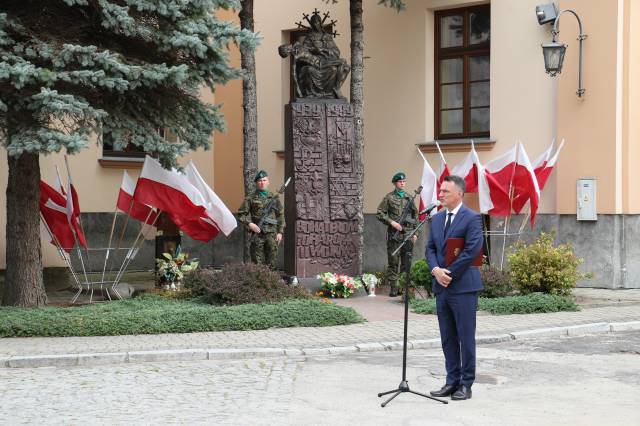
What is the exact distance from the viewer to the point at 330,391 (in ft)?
27.2

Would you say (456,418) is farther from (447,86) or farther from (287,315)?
(447,86)

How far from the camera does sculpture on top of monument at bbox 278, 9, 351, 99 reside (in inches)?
658

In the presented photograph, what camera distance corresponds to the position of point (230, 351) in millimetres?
10242

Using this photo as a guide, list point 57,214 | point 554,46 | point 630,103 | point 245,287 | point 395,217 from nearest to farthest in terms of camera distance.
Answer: point 245,287 → point 57,214 → point 554,46 → point 395,217 → point 630,103

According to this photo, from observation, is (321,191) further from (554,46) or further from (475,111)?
(554,46)

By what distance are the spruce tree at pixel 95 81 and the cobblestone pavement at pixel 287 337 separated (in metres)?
2.24

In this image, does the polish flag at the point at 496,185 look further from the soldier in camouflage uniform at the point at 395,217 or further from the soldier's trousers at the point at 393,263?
the soldier's trousers at the point at 393,263

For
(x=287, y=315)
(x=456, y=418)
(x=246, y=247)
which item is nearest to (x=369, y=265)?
(x=246, y=247)

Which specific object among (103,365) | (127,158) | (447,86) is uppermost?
(447,86)

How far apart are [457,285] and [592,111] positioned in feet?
33.1

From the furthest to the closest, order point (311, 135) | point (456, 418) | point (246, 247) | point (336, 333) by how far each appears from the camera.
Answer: point (246, 247) < point (311, 135) < point (336, 333) < point (456, 418)

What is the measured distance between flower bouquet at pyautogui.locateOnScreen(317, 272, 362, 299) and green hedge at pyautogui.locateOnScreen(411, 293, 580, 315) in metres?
1.94

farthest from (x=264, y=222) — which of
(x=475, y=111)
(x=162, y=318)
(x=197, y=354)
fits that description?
(x=475, y=111)

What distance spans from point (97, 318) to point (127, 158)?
955cm
